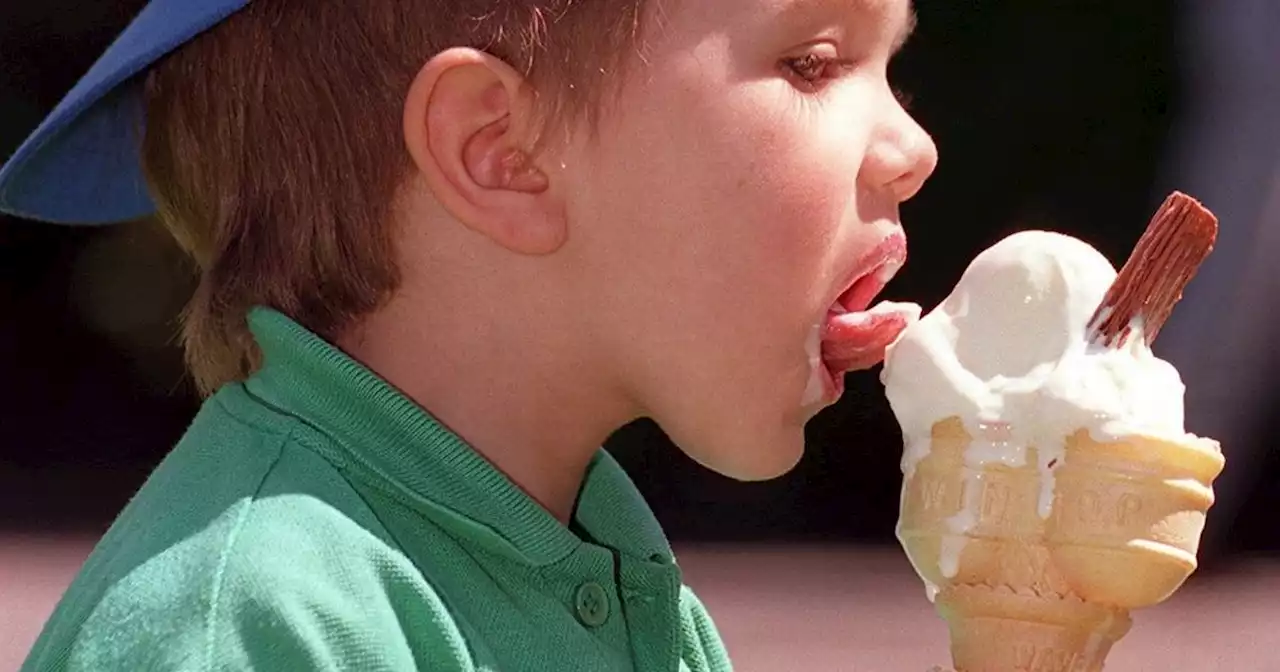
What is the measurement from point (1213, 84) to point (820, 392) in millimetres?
3021

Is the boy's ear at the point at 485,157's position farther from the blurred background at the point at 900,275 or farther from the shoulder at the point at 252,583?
the blurred background at the point at 900,275

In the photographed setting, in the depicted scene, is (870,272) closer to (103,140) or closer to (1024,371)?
(1024,371)

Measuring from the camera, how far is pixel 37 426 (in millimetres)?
4230

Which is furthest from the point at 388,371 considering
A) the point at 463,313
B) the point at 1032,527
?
the point at 1032,527

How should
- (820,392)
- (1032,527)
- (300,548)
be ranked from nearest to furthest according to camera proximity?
(300,548) → (1032,527) → (820,392)

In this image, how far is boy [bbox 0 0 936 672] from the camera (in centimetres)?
138

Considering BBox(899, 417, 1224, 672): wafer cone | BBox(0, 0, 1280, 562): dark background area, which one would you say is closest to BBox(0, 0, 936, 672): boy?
BBox(899, 417, 1224, 672): wafer cone

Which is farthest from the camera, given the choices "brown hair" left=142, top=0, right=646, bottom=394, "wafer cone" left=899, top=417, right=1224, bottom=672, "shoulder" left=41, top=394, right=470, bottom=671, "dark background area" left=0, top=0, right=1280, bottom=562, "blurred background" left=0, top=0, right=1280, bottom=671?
"dark background area" left=0, top=0, right=1280, bottom=562

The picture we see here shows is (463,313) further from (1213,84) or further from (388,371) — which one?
(1213,84)

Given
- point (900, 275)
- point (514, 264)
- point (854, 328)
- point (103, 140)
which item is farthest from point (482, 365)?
point (900, 275)

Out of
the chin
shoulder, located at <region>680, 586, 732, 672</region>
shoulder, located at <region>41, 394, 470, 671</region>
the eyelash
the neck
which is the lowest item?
shoulder, located at <region>680, 586, 732, 672</region>

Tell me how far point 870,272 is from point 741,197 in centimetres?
13

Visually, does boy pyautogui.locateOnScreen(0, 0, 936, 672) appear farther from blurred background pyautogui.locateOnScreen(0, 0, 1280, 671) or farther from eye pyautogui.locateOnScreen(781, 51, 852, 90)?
blurred background pyautogui.locateOnScreen(0, 0, 1280, 671)

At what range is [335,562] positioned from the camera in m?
1.28
